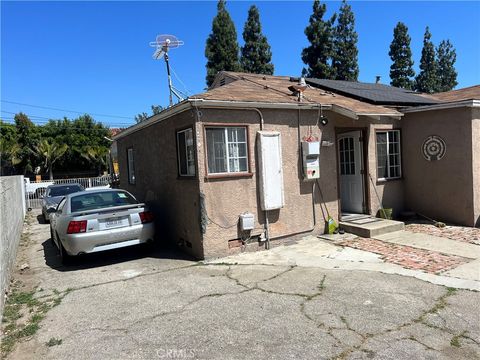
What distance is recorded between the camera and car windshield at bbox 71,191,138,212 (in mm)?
7612

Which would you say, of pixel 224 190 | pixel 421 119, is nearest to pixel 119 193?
pixel 224 190

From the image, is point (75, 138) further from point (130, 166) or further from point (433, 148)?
point (433, 148)

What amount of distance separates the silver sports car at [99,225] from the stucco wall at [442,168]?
23.1 ft

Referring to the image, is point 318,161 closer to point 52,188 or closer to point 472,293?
point 472,293

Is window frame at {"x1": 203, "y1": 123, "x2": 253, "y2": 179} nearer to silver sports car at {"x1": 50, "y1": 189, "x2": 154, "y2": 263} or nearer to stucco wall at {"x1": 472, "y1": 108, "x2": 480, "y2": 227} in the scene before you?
silver sports car at {"x1": 50, "y1": 189, "x2": 154, "y2": 263}

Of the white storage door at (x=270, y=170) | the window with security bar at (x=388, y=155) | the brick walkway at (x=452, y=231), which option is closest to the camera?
the white storage door at (x=270, y=170)

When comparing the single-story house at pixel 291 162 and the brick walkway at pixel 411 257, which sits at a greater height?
the single-story house at pixel 291 162

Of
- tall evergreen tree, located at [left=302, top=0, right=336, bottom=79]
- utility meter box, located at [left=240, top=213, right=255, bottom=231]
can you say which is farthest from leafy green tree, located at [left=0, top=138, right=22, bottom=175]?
utility meter box, located at [left=240, top=213, right=255, bottom=231]

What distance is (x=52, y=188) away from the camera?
1616 centimetres

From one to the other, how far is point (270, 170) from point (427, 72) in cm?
3299

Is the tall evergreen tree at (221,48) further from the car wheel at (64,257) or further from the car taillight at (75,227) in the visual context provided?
the car taillight at (75,227)

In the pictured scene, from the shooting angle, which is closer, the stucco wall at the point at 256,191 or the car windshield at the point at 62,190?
the stucco wall at the point at 256,191

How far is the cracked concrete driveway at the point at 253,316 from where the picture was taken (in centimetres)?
378

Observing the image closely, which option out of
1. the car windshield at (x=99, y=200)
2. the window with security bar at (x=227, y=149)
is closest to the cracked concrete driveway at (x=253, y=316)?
the car windshield at (x=99, y=200)
